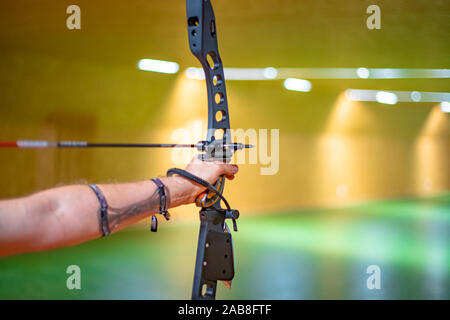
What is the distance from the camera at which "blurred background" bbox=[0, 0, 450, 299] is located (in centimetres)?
348

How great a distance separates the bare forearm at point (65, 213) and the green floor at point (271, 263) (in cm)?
206

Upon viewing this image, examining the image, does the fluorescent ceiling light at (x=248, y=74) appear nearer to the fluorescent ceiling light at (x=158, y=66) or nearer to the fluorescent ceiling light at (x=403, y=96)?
the fluorescent ceiling light at (x=158, y=66)

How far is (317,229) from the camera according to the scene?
5527mm

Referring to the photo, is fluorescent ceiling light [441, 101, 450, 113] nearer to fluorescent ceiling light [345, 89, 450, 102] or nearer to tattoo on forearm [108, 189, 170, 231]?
fluorescent ceiling light [345, 89, 450, 102]

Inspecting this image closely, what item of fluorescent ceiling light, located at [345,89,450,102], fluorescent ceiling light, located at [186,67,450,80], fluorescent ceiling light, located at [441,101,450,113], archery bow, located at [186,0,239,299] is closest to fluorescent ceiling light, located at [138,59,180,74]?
fluorescent ceiling light, located at [186,67,450,80]

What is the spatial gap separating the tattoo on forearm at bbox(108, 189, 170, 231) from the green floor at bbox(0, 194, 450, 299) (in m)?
2.03

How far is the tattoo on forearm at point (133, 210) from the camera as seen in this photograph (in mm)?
905

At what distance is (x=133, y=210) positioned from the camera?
0.96 metres

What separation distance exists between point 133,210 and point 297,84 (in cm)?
660

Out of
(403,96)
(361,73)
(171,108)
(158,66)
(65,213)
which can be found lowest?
(65,213)

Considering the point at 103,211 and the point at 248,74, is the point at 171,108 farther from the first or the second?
the point at 103,211

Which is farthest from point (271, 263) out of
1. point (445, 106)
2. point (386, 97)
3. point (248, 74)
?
point (445, 106)

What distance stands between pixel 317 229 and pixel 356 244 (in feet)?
3.16

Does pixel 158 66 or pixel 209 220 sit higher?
pixel 158 66
